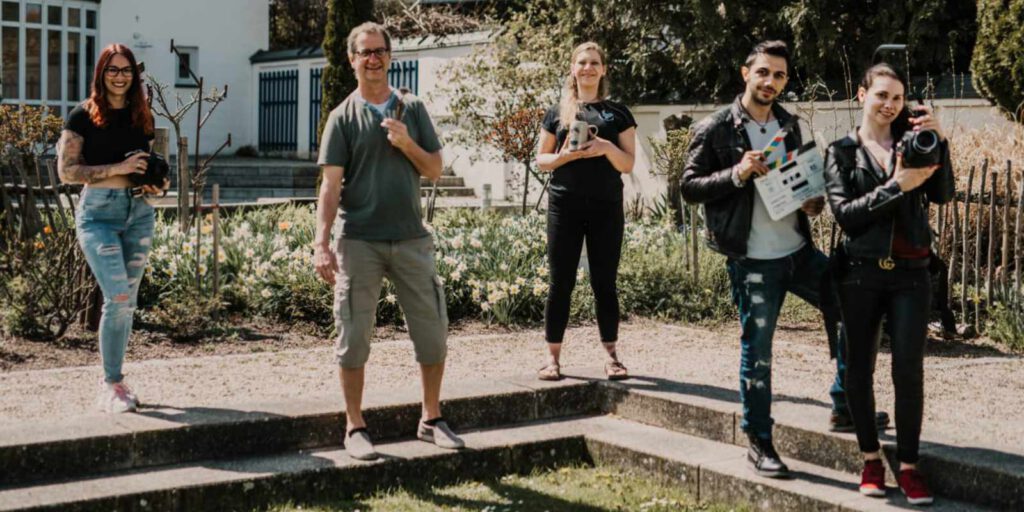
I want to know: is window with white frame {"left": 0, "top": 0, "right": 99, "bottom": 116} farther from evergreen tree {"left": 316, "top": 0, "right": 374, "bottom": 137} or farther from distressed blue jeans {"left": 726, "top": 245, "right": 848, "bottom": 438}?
distressed blue jeans {"left": 726, "top": 245, "right": 848, "bottom": 438}

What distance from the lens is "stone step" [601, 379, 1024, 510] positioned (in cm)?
522

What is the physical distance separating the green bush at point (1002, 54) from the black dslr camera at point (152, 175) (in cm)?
826

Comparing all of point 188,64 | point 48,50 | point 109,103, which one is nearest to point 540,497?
point 109,103

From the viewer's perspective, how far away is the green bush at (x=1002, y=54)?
11.6 m

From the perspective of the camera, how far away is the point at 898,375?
5.17 m

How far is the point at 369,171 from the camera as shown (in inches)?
225

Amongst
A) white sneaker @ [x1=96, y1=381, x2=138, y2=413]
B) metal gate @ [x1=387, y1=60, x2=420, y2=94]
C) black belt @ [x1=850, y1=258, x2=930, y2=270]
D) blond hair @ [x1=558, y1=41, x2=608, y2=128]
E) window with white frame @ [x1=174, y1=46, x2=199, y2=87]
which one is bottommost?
white sneaker @ [x1=96, y1=381, x2=138, y2=413]

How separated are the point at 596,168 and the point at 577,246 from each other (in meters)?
0.43

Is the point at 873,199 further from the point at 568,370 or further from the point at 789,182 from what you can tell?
the point at 568,370

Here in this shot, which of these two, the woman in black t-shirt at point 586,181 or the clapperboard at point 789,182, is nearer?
the clapperboard at point 789,182

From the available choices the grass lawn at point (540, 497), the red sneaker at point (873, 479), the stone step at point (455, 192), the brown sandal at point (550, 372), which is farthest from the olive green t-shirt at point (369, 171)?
the stone step at point (455, 192)

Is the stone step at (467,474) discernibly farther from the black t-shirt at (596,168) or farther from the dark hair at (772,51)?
the dark hair at (772,51)

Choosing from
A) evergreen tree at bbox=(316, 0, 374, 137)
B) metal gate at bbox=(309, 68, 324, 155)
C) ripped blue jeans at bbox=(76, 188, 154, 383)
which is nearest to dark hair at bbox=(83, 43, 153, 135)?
ripped blue jeans at bbox=(76, 188, 154, 383)

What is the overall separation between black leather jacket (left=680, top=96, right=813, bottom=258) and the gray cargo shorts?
1219mm
